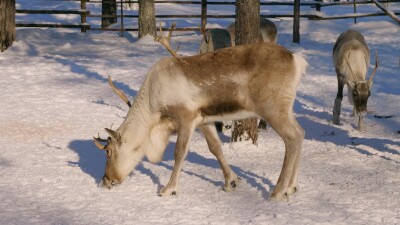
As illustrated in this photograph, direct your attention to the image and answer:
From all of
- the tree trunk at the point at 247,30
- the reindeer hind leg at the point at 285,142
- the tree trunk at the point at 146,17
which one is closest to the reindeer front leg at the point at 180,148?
the reindeer hind leg at the point at 285,142

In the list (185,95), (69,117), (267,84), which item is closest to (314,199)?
(267,84)

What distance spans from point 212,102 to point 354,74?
5.32 m

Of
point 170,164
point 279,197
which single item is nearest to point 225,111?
point 279,197

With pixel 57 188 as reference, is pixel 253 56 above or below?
above

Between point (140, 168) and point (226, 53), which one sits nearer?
point (226, 53)

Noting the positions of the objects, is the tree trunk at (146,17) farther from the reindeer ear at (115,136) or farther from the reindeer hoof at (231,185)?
the reindeer hoof at (231,185)

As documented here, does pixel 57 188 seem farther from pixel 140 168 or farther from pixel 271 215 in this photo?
pixel 271 215

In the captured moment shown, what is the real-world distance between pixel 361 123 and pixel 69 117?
187 inches

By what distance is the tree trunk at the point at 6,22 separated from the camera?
1742 centimetres

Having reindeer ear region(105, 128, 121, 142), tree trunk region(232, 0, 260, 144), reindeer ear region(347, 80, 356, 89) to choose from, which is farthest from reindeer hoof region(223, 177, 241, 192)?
reindeer ear region(347, 80, 356, 89)

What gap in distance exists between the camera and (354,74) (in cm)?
1159

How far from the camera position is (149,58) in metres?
17.4

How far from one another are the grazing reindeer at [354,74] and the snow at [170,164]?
344mm

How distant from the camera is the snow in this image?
21.1 feet
